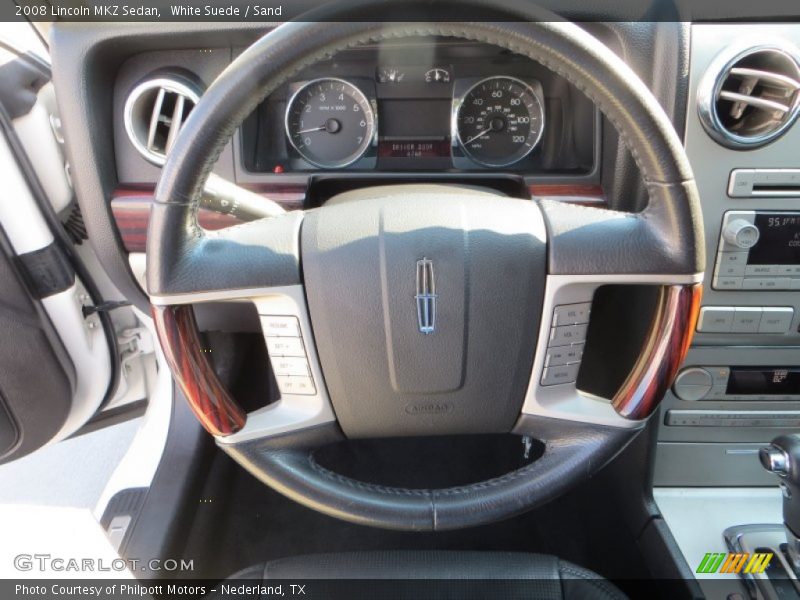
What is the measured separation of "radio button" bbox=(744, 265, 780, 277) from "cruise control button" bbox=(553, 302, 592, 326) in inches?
15.9

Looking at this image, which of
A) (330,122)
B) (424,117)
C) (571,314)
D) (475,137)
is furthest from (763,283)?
(330,122)

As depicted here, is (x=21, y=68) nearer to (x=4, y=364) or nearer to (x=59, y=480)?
(x=4, y=364)

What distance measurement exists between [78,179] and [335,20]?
26.6 inches

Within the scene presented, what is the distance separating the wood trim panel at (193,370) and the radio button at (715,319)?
80 cm

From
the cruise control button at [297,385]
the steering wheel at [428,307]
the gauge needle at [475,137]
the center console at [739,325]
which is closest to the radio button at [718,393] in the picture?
the center console at [739,325]

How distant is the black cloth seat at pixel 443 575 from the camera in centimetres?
106

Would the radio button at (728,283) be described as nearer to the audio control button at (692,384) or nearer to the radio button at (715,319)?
the radio button at (715,319)

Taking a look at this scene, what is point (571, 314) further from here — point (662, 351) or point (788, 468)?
point (788, 468)

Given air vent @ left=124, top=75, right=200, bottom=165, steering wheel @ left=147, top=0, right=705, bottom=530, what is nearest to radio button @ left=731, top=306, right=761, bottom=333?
steering wheel @ left=147, top=0, right=705, bottom=530

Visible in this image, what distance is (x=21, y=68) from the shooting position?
1251 millimetres

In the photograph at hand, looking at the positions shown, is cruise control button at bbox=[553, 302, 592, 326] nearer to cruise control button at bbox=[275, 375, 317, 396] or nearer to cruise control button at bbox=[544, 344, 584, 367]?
cruise control button at bbox=[544, 344, 584, 367]

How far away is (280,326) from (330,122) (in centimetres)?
46

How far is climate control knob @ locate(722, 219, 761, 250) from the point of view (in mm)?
1058

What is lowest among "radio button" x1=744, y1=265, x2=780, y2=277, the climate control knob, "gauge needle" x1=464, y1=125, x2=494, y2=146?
"radio button" x1=744, y1=265, x2=780, y2=277
